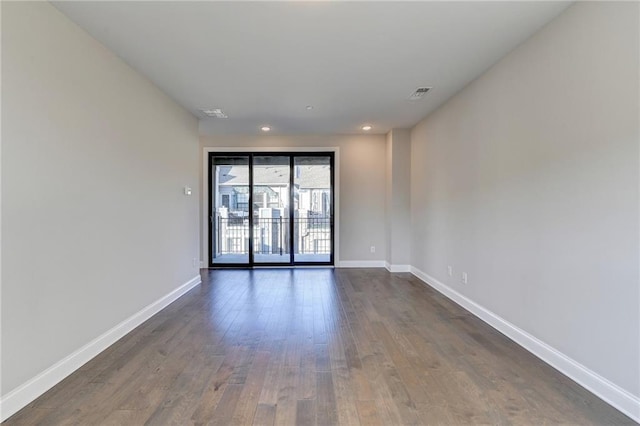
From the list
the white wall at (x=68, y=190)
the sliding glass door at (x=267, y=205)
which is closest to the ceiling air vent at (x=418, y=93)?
the sliding glass door at (x=267, y=205)

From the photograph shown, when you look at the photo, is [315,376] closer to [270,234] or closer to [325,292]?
[325,292]

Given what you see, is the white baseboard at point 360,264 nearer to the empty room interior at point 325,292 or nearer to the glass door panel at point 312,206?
the glass door panel at point 312,206

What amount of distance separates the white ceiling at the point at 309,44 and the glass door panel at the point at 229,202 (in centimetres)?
197

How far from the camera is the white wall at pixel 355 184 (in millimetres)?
5883

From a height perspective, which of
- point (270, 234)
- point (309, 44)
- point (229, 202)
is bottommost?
point (270, 234)

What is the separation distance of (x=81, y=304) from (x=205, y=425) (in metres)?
1.42

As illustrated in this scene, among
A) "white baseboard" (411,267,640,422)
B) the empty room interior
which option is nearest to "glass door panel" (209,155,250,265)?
the empty room interior

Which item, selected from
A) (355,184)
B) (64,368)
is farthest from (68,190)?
(355,184)

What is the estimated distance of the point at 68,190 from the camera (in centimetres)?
223

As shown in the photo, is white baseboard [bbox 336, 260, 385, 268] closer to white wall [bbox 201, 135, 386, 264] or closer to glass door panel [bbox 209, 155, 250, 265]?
white wall [bbox 201, 135, 386, 264]

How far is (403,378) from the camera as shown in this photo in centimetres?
211

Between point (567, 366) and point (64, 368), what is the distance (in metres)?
3.38

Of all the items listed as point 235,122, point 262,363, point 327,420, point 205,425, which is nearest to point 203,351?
point 262,363

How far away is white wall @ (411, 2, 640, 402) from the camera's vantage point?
5.79ft
